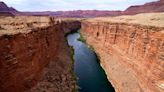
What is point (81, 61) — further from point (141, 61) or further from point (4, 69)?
point (4, 69)

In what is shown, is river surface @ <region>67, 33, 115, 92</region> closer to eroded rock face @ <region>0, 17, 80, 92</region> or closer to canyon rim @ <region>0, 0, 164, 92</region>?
canyon rim @ <region>0, 0, 164, 92</region>

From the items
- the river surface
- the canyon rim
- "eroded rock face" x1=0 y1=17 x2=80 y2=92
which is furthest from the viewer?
the river surface

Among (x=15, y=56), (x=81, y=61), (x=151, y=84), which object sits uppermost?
(x=15, y=56)

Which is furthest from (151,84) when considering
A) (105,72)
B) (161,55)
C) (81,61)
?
(81,61)

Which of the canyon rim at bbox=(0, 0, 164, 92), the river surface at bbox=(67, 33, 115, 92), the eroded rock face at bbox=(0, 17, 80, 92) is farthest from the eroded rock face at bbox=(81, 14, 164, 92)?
the eroded rock face at bbox=(0, 17, 80, 92)

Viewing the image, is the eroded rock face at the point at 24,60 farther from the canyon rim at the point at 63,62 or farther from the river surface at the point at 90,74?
the river surface at the point at 90,74

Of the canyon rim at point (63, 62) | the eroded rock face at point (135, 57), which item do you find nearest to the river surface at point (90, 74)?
the canyon rim at point (63, 62)

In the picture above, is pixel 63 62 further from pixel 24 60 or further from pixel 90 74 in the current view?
pixel 24 60

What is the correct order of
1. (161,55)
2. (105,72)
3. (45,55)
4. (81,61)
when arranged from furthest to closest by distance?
(81,61), (105,72), (45,55), (161,55)

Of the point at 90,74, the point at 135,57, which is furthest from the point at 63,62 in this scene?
the point at 135,57
